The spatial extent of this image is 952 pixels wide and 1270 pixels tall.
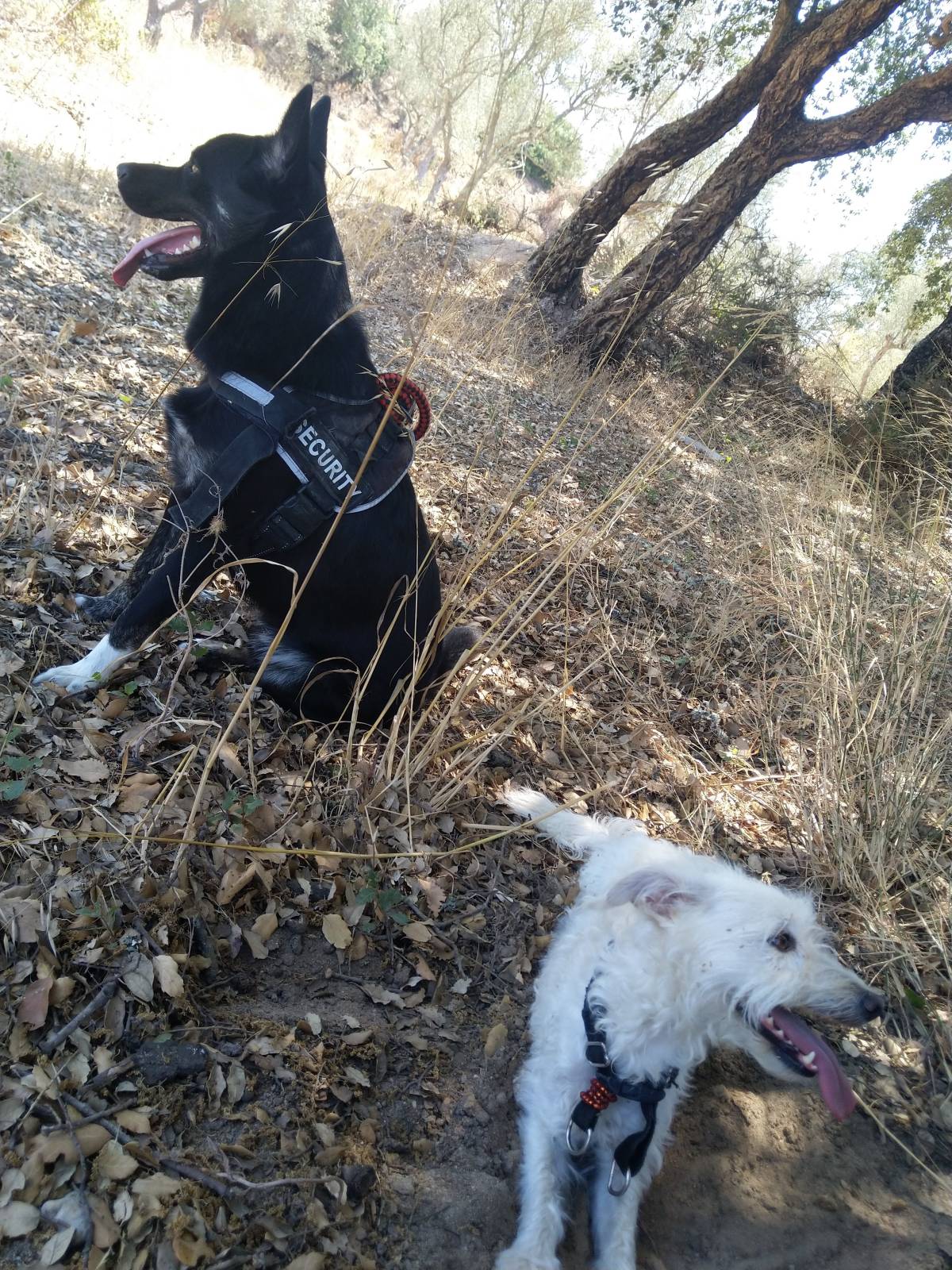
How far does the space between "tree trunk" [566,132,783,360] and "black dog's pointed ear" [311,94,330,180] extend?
6.55 metres

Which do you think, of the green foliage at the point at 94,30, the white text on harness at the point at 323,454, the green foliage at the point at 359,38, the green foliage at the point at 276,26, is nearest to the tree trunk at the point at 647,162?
the green foliage at the point at 94,30

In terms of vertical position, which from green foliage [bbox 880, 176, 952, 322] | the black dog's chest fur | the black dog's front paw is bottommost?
the black dog's front paw

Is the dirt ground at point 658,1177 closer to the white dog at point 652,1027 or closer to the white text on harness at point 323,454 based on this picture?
the white dog at point 652,1027

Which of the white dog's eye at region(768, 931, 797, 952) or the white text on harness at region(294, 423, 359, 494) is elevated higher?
the white text on harness at region(294, 423, 359, 494)

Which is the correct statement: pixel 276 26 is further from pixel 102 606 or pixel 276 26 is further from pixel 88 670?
pixel 88 670

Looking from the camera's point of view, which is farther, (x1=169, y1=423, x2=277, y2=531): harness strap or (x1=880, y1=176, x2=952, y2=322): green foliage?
(x1=880, y1=176, x2=952, y2=322): green foliage

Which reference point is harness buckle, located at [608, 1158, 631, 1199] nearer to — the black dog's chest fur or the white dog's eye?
the white dog's eye

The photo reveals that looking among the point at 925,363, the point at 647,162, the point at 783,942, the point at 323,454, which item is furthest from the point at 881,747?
the point at 647,162

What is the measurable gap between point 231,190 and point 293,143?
11.4 inches

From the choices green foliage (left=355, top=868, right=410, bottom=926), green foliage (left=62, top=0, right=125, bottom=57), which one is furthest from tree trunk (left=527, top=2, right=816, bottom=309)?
green foliage (left=355, top=868, right=410, bottom=926)

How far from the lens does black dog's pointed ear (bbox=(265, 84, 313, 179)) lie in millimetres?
2494

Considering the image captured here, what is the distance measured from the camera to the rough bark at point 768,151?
322 inches

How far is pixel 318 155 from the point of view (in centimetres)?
259

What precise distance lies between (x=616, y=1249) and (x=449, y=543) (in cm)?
351
